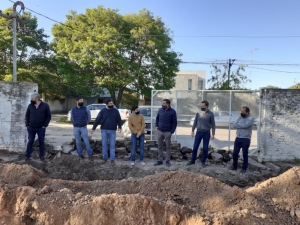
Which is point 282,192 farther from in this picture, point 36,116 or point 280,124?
point 36,116

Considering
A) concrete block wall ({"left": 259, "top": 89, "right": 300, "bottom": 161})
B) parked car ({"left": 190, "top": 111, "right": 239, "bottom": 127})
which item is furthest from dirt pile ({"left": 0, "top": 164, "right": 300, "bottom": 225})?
parked car ({"left": 190, "top": 111, "right": 239, "bottom": 127})

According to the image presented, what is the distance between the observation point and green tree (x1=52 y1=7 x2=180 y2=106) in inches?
740

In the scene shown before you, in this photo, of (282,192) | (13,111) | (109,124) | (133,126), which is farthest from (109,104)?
(282,192)

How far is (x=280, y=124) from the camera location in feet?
26.7

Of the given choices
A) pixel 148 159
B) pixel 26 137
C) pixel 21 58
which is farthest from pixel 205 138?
pixel 21 58

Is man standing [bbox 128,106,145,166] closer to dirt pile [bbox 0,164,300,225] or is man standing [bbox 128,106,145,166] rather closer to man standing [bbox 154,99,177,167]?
man standing [bbox 154,99,177,167]

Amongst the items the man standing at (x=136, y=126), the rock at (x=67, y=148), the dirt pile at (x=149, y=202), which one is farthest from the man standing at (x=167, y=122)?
the dirt pile at (x=149, y=202)

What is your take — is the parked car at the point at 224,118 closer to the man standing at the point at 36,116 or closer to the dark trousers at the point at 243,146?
the dark trousers at the point at 243,146

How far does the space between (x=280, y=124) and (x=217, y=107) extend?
201cm

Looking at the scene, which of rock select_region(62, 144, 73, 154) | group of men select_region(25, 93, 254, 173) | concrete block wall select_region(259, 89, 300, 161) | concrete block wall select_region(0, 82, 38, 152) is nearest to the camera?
group of men select_region(25, 93, 254, 173)

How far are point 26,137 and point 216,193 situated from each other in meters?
6.52

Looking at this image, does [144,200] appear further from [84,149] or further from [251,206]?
[84,149]

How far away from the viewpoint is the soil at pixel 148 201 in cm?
323

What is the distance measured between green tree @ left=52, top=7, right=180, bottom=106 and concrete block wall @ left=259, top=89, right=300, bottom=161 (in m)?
11.9
